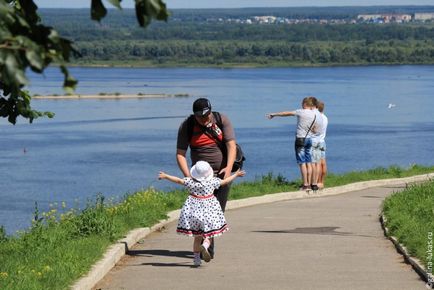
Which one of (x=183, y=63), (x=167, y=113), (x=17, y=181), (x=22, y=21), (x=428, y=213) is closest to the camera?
(x=22, y=21)

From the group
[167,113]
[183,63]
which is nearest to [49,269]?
[167,113]

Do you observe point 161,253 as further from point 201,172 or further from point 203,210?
point 201,172

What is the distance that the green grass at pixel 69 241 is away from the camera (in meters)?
7.79

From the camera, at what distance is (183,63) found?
193125 mm

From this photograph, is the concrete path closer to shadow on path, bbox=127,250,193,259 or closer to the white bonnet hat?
shadow on path, bbox=127,250,193,259

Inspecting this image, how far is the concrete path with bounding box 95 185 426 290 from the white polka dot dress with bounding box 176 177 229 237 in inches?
11.0

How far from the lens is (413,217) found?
36.7 ft

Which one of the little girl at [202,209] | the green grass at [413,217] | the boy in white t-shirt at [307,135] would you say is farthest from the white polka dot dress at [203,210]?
the boy in white t-shirt at [307,135]

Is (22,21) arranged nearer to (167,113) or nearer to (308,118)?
(308,118)

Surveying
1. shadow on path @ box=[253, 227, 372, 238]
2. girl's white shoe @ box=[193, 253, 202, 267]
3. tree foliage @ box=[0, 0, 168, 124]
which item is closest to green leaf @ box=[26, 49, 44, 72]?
tree foliage @ box=[0, 0, 168, 124]

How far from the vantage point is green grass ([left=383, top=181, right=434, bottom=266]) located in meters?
9.49

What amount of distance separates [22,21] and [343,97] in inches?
3973

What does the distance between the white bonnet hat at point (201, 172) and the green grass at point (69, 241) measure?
3.09 feet

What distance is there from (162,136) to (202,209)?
53.0 metres
